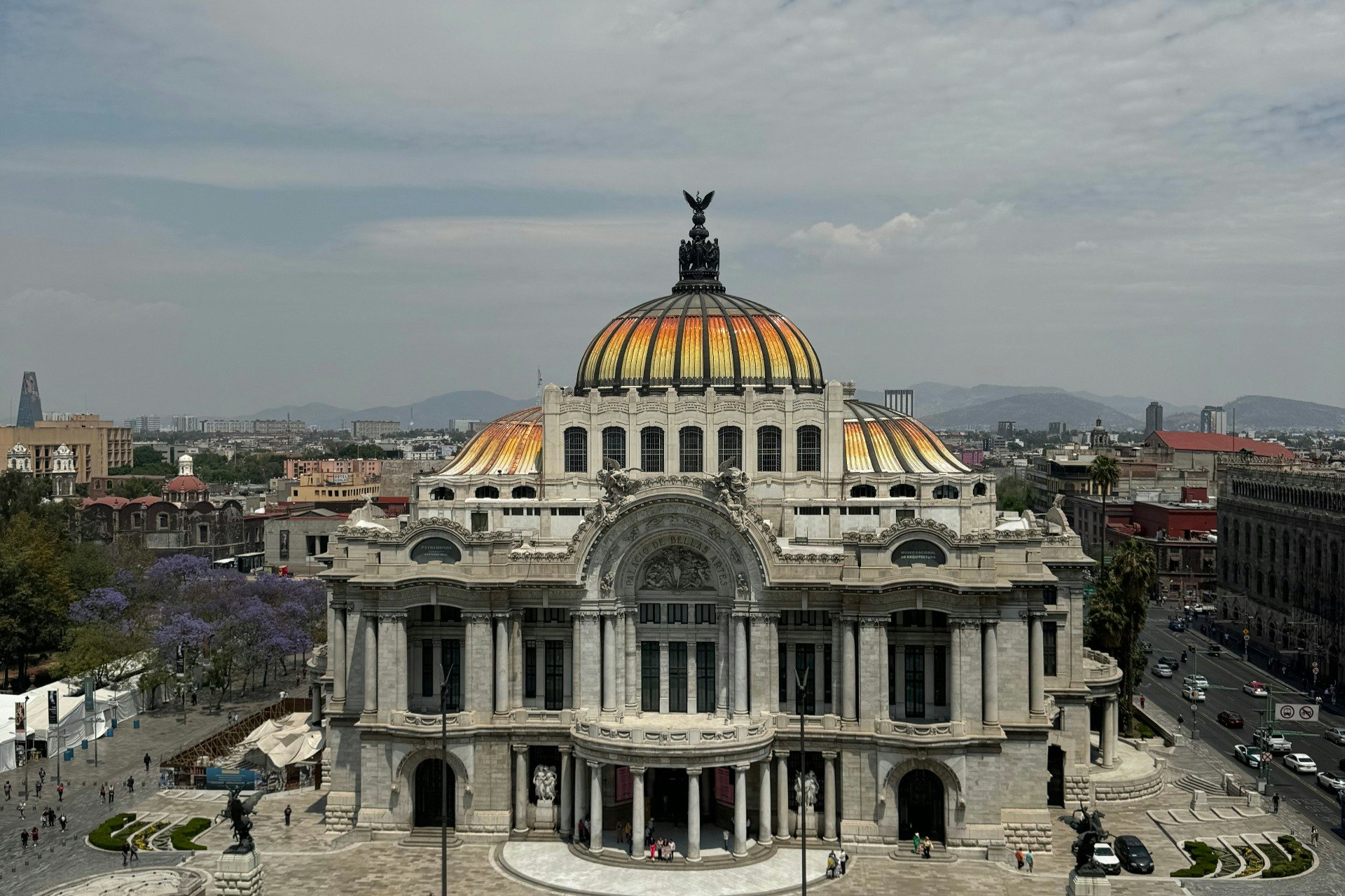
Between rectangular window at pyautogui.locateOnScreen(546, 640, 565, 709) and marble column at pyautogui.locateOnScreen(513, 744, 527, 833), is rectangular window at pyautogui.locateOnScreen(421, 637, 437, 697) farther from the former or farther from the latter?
rectangular window at pyautogui.locateOnScreen(546, 640, 565, 709)

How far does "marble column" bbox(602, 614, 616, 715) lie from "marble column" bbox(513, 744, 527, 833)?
4945 mm

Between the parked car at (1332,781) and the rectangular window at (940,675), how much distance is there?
1063 inches

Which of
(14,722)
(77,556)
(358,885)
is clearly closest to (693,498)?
(358,885)

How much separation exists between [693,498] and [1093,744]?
32532mm

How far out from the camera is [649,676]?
69.2 m

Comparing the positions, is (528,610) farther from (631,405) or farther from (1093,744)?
(1093,744)

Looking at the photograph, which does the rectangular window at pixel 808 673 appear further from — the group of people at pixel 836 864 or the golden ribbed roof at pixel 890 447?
the golden ribbed roof at pixel 890 447

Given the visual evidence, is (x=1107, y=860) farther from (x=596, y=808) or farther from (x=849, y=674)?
(x=596, y=808)

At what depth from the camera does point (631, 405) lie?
77.6 metres

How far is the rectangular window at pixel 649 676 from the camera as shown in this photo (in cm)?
6906

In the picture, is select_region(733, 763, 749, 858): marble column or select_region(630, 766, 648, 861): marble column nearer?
select_region(630, 766, 648, 861): marble column

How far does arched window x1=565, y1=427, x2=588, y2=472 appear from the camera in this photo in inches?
3113

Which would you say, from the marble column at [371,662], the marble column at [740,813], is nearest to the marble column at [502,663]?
the marble column at [371,662]

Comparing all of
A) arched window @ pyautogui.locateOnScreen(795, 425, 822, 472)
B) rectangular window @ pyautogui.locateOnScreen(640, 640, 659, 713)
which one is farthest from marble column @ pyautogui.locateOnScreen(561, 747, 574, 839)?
arched window @ pyautogui.locateOnScreen(795, 425, 822, 472)
